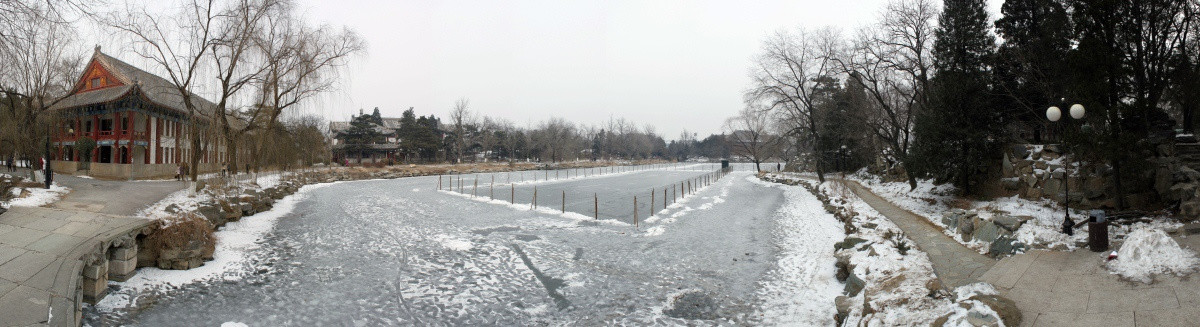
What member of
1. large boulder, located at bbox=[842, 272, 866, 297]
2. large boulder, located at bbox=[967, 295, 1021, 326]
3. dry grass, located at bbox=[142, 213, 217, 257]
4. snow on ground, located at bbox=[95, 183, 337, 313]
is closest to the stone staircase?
large boulder, located at bbox=[842, 272, 866, 297]

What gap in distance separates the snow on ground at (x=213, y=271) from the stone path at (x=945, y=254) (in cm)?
1109

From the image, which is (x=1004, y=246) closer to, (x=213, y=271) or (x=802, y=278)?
(x=802, y=278)

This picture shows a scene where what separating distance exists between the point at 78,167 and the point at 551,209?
85.4 feet

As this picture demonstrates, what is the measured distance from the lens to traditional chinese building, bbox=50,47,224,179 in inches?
923

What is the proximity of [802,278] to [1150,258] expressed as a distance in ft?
13.8

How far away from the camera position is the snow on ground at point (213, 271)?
23.2ft

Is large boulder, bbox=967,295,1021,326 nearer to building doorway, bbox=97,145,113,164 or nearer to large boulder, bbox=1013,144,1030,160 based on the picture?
large boulder, bbox=1013,144,1030,160

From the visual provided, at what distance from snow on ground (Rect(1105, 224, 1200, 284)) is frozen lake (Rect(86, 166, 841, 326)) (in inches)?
126

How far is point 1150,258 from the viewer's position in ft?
18.2

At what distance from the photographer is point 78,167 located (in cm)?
2534

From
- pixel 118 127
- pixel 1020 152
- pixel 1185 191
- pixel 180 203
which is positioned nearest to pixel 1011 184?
pixel 1020 152

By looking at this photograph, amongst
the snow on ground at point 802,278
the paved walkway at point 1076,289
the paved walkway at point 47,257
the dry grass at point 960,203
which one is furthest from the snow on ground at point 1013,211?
→ the paved walkway at point 47,257

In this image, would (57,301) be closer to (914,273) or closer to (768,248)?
(914,273)

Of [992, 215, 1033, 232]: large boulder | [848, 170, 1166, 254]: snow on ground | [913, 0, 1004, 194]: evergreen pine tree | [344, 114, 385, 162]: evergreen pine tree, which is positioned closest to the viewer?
[848, 170, 1166, 254]: snow on ground
